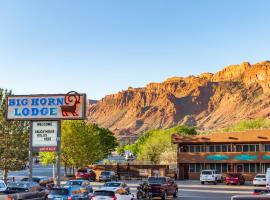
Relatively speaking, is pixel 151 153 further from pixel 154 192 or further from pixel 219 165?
pixel 154 192

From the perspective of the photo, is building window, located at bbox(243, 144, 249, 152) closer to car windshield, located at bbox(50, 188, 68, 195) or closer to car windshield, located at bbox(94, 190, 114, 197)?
car windshield, located at bbox(94, 190, 114, 197)

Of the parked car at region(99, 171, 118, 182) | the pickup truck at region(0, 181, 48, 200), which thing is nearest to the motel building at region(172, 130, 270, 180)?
the parked car at region(99, 171, 118, 182)

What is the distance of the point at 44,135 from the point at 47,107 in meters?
2.30

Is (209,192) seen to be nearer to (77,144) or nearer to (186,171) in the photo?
(186,171)

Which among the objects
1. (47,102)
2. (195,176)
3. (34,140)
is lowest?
(195,176)

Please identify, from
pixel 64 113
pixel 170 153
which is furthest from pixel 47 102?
pixel 170 153

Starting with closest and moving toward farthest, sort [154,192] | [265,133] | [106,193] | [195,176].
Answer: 1. [106,193]
2. [154,192]
3. [265,133]
4. [195,176]

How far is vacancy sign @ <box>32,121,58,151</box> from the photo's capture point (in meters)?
39.6

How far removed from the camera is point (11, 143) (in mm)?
53875

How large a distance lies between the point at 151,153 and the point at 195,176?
33532mm

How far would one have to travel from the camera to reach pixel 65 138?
72.3 metres

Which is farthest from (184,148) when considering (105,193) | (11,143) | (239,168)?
(105,193)

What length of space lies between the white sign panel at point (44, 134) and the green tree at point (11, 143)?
564 inches

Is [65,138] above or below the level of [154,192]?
above
